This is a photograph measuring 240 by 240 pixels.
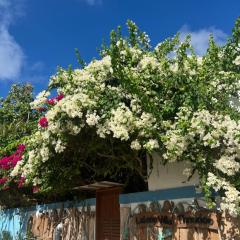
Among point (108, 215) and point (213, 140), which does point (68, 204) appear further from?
point (213, 140)

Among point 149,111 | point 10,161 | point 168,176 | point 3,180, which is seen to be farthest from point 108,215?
point 149,111

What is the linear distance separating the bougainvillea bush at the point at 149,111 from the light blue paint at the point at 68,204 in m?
0.71

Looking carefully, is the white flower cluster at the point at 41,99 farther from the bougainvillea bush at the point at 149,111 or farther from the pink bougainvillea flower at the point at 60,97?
the pink bougainvillea flower at the point at 60,97

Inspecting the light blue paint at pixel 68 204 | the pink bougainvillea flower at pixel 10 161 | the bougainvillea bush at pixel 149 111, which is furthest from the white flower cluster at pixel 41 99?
the light blue paint at pixel 68 204

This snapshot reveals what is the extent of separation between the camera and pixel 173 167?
910 centimetres

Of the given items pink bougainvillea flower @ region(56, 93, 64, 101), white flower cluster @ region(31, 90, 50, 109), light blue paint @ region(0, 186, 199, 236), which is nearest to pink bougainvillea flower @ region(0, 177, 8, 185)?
light blue paint @ region(0, 186, 199, 236)

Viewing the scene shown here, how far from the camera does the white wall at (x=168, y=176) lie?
8781mm

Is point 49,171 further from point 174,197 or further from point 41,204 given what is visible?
point 41,204

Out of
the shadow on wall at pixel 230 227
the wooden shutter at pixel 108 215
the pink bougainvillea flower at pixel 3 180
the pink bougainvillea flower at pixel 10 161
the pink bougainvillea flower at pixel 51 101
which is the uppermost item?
the pink bougainvillea flower at pixel 51 101

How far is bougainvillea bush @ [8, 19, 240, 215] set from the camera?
7.23m

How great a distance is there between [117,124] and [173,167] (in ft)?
6.36

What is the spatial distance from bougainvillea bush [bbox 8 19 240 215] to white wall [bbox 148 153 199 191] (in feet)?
1.77

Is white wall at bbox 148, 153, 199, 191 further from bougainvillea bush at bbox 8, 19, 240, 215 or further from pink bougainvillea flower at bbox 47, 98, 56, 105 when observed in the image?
pink bougainvillea flower at bbox 47, 98, 56, 105

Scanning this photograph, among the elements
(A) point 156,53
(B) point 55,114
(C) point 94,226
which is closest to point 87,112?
(B) point 55,114
